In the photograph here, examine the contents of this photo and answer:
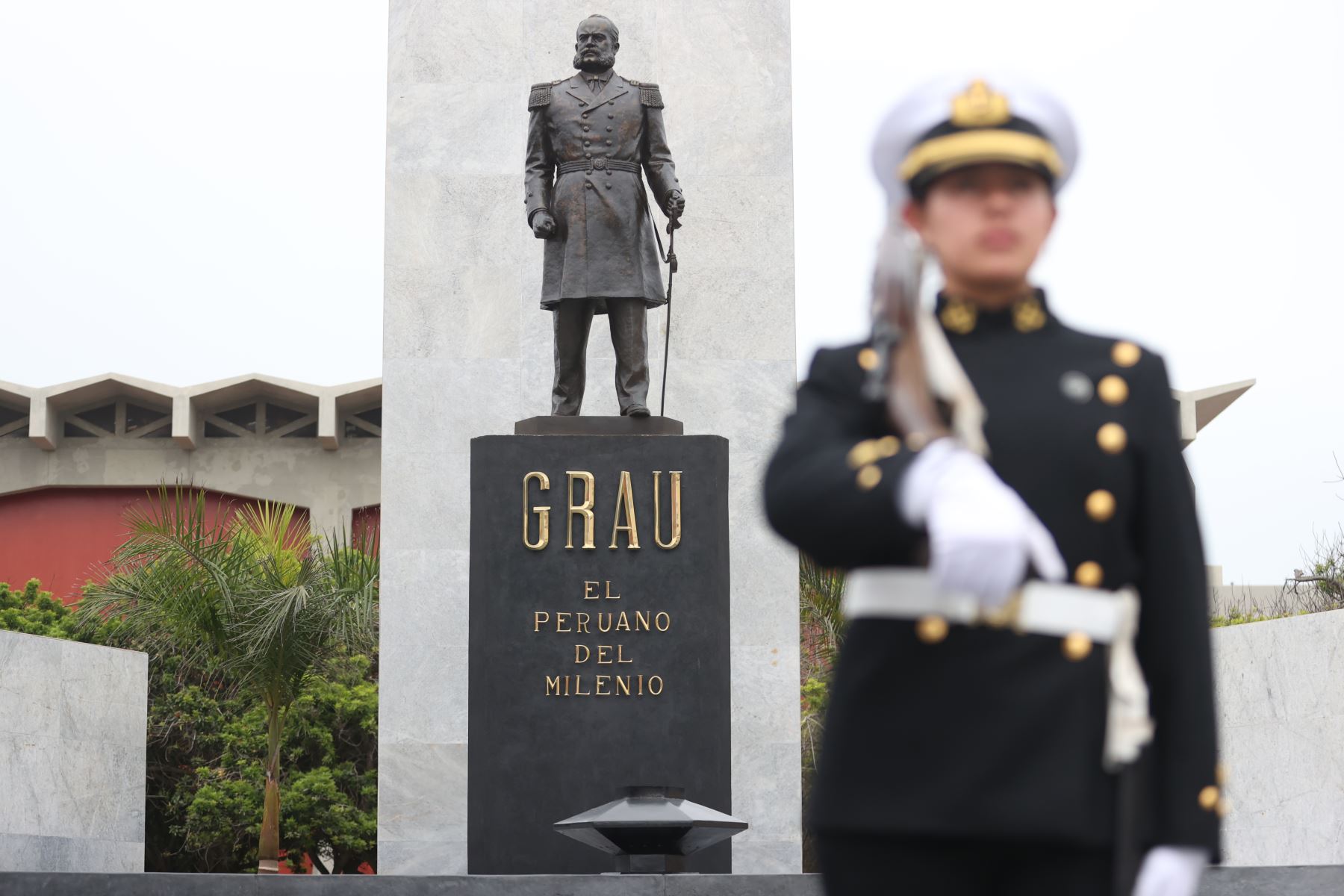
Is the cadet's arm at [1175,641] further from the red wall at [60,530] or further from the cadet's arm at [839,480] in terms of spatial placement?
the red wall at [60,530]

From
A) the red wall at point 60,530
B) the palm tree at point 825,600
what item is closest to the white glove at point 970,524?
the palm tree at point 825,600

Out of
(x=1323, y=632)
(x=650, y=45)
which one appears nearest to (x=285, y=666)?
(x=650, y=45)

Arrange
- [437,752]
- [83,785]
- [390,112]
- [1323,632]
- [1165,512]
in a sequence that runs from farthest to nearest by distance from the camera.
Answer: [390,112] < [437,752] < [83,785] < [1323,632] < [1165,512]

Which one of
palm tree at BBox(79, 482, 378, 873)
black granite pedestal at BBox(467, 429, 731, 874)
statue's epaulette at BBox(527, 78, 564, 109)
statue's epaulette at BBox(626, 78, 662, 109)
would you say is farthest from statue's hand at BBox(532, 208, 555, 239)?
palm tree at BBox(79, 482, 378, 873)

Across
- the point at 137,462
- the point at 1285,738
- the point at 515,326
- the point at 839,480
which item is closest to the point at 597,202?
the point at 515,326

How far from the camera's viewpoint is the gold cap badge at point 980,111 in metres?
1.87

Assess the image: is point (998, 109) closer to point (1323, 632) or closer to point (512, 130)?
point (1323, 632)

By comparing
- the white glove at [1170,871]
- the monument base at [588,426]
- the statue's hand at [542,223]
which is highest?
the statue's hand at [542,223]

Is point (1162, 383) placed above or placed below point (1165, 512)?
above

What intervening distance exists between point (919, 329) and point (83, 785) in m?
9.41

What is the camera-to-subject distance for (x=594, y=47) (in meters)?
7.61

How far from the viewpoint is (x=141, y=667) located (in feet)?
36.2

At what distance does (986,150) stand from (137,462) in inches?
1005

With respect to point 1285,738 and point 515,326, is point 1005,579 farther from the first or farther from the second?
point 515,326
